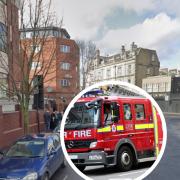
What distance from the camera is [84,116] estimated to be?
1100 mm

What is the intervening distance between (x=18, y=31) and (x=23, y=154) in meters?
8.58

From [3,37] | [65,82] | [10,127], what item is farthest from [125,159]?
[65,82]

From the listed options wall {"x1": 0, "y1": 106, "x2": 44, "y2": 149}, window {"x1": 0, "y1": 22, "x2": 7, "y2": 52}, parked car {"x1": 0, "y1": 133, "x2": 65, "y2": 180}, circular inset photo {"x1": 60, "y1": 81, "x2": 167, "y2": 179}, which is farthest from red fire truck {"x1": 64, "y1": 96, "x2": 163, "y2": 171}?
window {"x1": 0, "y1": 22, "x2": 7, "y2": 52}

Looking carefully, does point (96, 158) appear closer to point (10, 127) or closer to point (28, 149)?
point (28, 149)

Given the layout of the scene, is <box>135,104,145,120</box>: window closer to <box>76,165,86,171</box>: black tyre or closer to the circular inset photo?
the circular inset photo

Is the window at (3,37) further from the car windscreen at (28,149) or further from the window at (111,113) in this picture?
the window at (111,113)

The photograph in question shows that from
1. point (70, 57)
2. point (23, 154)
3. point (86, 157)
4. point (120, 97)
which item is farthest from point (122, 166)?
point (70, 57)

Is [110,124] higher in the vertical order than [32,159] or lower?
higher

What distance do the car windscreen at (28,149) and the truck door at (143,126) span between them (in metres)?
6.49

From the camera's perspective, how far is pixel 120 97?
3.67 ft

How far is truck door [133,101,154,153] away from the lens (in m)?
1.15

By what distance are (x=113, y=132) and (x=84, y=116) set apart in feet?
0.42

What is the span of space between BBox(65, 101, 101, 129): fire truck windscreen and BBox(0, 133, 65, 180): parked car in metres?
4.75

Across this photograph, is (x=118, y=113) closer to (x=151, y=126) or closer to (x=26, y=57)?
(x=151, y=126)
